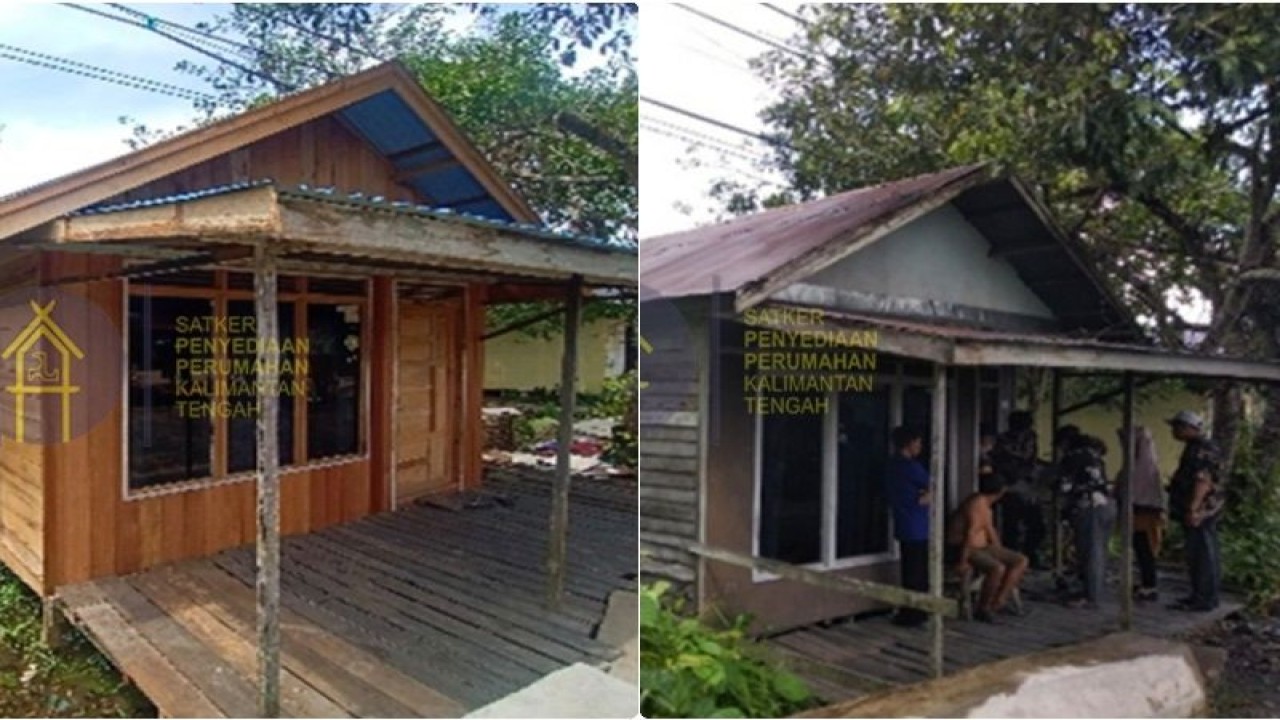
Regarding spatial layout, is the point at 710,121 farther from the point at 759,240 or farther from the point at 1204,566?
the point at 1204,566

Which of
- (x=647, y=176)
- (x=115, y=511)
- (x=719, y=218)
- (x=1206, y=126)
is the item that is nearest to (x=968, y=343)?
(x=647, y=176)

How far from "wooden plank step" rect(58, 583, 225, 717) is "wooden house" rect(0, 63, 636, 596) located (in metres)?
0.34

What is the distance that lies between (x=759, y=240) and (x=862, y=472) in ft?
5.63

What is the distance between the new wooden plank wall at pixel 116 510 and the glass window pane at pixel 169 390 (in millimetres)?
126

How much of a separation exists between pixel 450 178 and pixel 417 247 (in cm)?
407

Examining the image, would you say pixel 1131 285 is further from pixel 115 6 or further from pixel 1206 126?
pixel 115 6

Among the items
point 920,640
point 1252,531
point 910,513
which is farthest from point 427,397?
point 1252,531

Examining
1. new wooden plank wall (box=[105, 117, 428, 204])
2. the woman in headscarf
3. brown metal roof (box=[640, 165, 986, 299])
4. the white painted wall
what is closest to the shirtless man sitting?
the white painted wall

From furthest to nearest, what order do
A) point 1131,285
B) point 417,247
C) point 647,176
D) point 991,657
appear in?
1. point 1131,285
2. point 991,657
3. point 647,176
4. point 417,247

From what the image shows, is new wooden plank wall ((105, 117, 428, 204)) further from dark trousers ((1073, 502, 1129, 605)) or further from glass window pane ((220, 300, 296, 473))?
dark trousers ((1073, 502, 1129, 605))

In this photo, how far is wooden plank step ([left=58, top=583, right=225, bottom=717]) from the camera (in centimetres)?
367

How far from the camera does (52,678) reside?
4859 millimetres

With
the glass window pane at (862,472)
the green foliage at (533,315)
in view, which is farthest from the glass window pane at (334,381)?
the glass window pane at (862,472)

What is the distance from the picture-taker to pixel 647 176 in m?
4.83
